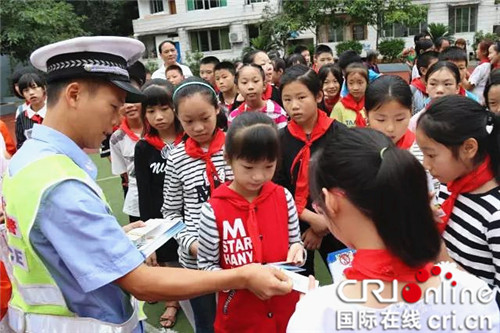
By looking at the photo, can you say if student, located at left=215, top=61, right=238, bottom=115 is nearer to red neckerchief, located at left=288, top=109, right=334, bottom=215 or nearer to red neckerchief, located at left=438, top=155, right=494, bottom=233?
red neckerchief, located at left=288, top=109, right=334, bottom=215

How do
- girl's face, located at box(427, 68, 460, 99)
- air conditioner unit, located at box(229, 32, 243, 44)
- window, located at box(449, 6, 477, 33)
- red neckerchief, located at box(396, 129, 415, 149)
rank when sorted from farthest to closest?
1. air conditioner unit, located at box(229, 32, 243, 44)
2. window, located at box(449, 6, 477, 33)
3. girl's face, located at box(427, 68, 460, 99)
4. red neckerchief, located at box(396, 129, 415, 149)

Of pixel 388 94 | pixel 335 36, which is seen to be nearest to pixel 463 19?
pixel 335 36

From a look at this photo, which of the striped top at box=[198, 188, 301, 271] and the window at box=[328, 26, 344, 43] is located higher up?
the window at box=[328, 26, 344, 43]

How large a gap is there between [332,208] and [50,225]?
31.5 inches

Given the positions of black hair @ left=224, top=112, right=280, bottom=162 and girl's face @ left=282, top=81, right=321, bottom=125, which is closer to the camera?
black hair @ left=224, top=112, right=280, bottom=162

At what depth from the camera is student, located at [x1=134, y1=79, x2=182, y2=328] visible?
2.80 meters

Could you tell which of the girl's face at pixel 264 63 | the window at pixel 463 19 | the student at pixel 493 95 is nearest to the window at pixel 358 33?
the window at pixel 463 19

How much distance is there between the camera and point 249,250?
2.00 m

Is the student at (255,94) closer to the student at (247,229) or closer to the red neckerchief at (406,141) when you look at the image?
the red neckerchief at (406,141)

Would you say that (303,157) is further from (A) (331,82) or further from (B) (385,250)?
(A) (331,82)

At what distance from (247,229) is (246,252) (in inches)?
4.4

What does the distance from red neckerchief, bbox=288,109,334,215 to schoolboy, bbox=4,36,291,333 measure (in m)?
1.11

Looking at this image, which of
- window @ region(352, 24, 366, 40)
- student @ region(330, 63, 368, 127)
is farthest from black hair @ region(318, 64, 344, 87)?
window @ region(352, 24, 366, 40)

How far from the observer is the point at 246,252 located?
2.00 meters
